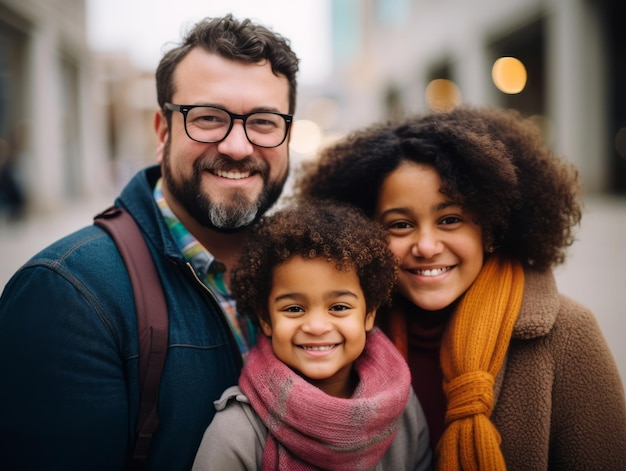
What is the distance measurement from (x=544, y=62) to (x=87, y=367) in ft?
55.4

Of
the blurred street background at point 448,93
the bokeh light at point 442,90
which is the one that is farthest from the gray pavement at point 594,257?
the bokeh light at point 442,90

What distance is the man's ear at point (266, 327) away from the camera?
224 cm

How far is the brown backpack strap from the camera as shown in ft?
6.27

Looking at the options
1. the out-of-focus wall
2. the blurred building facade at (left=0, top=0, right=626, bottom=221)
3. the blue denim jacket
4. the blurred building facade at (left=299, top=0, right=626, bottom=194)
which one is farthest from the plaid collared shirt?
the out-of-focus wall

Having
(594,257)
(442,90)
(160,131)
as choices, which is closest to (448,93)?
(442,90)

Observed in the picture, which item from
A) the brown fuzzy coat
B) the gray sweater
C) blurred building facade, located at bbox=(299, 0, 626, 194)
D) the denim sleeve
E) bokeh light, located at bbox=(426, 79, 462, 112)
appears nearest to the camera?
the denim sleeve

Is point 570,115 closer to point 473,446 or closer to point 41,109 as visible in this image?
point 473,446

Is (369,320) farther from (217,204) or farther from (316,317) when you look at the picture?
(217,204)

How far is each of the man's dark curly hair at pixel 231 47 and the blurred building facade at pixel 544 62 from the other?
4.42 metres

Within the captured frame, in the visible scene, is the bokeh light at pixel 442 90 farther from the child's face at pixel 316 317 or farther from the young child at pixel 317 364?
the child's face at pixel 316 317

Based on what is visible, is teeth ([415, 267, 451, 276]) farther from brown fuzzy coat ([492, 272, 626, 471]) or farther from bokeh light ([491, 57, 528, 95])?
bokeh light ([491, 57, 528, 95])

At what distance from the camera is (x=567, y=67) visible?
12.9m

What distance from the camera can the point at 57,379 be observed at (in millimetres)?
1798

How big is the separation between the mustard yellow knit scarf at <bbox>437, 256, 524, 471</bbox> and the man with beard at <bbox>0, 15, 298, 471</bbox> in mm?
Result: 882
